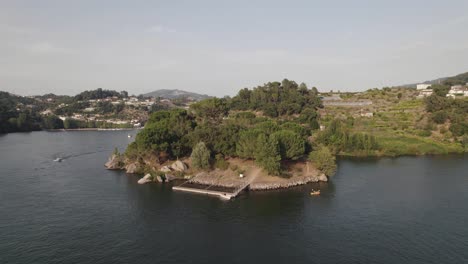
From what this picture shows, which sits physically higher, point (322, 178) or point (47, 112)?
point (47, 112)

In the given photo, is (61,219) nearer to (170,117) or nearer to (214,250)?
(214,250)

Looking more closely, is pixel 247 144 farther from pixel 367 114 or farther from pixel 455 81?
pixel 455 81

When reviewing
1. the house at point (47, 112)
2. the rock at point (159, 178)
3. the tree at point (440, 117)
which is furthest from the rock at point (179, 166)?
the house at point (47, 112)

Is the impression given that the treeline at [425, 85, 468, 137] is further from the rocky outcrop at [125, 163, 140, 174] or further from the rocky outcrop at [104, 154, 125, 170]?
the rocky outcrop at [104, 154, 125, 170]

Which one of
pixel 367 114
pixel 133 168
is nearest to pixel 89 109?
pixel 133 168

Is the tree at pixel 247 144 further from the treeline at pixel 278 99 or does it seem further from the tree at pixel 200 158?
the treeline at pixel 278 99

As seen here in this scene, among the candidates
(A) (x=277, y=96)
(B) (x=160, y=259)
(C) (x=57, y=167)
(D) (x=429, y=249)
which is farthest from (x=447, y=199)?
(A) (x=277, y=96)

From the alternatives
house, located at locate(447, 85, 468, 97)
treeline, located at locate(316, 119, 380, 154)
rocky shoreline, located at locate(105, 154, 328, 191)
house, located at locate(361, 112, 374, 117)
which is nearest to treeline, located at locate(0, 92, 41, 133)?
rocky shoreline, located at locate(105, 154, 328, 191)

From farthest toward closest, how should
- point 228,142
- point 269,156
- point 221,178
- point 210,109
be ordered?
point 210,109 < point 228,142 < point 221,178 < point 269,156
